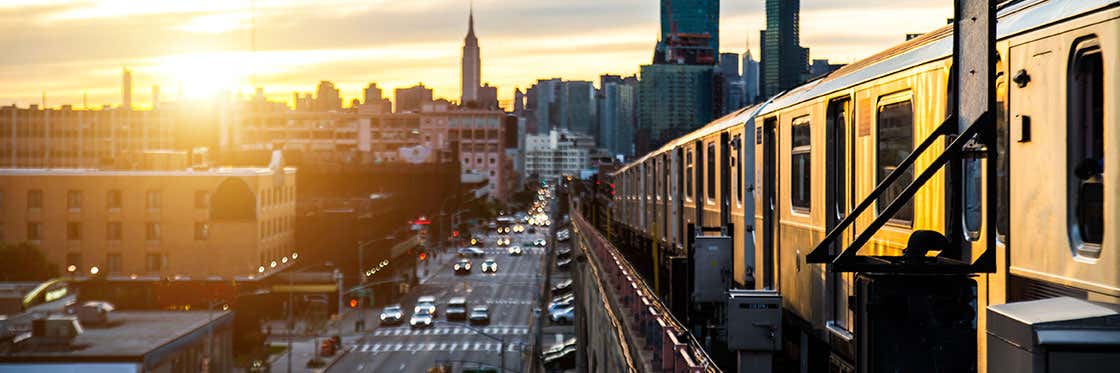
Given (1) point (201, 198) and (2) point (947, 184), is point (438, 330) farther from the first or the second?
(2) point (947, 184)

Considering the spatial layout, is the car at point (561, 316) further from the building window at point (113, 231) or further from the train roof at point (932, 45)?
the train roof at point (932, 45)

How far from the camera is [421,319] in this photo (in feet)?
214

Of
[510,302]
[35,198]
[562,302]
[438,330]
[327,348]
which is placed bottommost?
[438,330]

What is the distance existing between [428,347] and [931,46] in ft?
174

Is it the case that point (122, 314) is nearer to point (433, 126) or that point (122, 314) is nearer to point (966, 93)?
point (966, 93)

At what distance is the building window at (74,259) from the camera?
74.3 m

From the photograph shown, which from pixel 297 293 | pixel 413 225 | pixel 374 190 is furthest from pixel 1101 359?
pixel 374 190

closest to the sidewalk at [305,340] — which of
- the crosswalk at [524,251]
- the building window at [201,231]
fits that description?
the building window at [201,231]

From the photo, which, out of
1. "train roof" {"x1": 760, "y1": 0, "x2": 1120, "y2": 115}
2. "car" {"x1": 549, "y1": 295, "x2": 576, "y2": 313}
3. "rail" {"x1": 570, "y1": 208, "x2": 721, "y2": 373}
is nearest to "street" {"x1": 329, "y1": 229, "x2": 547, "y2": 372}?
"car" {"x1": 549, "y1": 295, "x2": 576, "y2": 313}

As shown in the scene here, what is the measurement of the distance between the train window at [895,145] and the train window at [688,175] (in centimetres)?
1167

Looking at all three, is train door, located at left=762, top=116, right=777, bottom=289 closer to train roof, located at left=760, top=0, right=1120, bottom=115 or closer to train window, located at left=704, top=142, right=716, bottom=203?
train roof, located at left=760, top=0, right=1120, bottom=115

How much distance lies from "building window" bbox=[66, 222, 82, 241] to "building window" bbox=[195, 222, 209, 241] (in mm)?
7441

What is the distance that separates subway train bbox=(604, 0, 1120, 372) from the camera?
5691 millimetres

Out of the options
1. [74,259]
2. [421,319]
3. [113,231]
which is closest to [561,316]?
[421,319]
